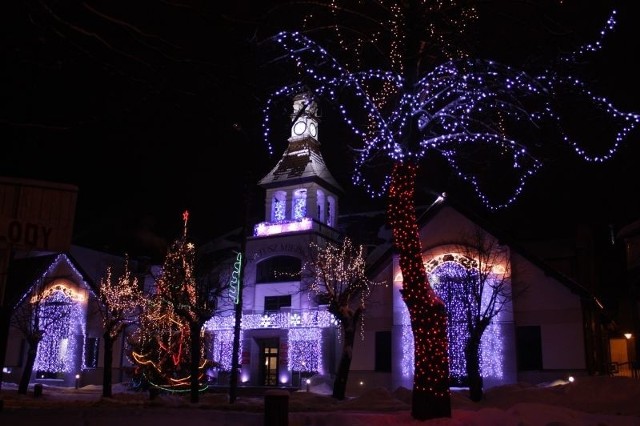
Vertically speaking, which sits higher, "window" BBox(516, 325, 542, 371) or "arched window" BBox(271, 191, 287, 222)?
"arched window" BBox(271, 191, 287, 222)

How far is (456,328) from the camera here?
30.3 metres

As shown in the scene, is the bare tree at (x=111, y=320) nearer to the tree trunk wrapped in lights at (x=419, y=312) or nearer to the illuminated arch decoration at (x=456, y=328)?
the illuminated arch decoration at (x=456, y=328)

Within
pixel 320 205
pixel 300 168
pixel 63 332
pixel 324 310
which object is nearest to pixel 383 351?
pixel 324 310

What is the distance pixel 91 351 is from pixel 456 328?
2450 cm

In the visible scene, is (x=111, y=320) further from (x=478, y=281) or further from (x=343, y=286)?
(x=478, y=281)

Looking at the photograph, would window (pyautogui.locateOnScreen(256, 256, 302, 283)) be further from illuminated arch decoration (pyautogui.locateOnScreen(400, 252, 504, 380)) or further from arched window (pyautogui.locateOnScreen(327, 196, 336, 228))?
illuminated arch decoration (pyautogui.locateOnScreen(400, 252, 504, 380))

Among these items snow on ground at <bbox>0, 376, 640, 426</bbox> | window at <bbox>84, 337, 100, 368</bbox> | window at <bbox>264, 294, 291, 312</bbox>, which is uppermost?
window at <bbox>264, 294, 291, 312</bbox>

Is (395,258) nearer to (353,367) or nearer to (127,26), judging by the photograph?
(353,367)

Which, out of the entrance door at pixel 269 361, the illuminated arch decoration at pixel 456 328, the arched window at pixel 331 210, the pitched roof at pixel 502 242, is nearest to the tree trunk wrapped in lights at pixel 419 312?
the illuminated arch decoration at pixel 456 328

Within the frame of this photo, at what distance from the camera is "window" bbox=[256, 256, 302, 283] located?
38750 millimetres

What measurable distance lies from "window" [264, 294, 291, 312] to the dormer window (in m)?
5.68

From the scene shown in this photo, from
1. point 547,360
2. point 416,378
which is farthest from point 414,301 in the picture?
point 547,360

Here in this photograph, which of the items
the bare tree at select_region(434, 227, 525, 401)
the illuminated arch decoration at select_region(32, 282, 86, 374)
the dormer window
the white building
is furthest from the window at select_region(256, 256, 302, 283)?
the illuminated arch decoration at select_region(32, 282, 86, 374)

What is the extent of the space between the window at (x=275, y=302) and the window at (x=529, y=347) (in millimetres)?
14506
